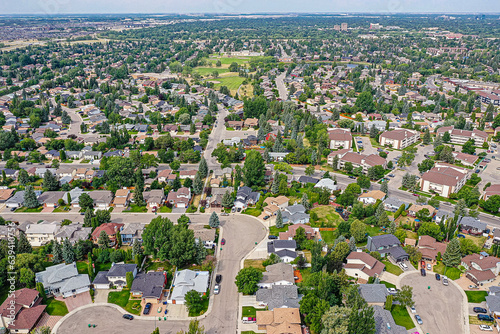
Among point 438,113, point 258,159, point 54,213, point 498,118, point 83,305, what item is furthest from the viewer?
point 438,113

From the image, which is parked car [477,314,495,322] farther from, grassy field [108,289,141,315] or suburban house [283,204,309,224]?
grassy field [108,289,141,315]

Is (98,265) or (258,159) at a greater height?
(258,159)

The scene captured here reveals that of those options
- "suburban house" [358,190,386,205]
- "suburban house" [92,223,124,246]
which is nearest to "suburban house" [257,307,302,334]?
"suburban house" [92,223,124,246]

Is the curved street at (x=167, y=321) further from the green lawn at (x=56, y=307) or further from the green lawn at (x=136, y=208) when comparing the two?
the green lawn at (x=136, y=208)

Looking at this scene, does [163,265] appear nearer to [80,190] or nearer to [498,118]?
[80,190]

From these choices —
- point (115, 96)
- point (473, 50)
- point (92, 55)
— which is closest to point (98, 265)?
point (115, 96)

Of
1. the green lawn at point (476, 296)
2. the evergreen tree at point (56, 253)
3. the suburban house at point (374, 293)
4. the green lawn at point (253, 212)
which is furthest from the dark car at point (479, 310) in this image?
the evergreen tree at point (56, 253)
